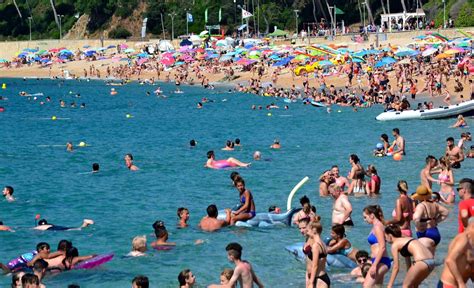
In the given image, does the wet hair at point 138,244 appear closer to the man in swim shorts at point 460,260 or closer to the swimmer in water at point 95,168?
the man in swim shorts at point 460,260

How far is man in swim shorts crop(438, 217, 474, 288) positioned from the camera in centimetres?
854

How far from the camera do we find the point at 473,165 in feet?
78.2

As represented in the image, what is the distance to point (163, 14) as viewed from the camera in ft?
329

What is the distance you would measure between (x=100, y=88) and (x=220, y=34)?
20.9 m

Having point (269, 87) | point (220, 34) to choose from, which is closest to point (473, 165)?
point (269, 87)

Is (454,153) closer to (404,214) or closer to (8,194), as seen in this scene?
(404,214)

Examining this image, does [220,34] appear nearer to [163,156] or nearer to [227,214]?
[163,156]

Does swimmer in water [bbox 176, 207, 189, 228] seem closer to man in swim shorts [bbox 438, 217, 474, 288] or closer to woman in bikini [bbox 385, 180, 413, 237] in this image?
woman in bikini [bbox 385, 180, 413, 237]

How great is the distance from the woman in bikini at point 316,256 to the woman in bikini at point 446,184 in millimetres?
7414

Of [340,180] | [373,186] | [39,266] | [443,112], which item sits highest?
[39,266]

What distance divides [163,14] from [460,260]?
93472mm

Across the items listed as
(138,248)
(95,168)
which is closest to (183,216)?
(138,248)

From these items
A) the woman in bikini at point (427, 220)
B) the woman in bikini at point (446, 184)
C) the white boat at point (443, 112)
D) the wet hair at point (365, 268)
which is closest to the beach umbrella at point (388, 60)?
the white boat at point (443, 112)

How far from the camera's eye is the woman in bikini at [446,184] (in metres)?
18.2
